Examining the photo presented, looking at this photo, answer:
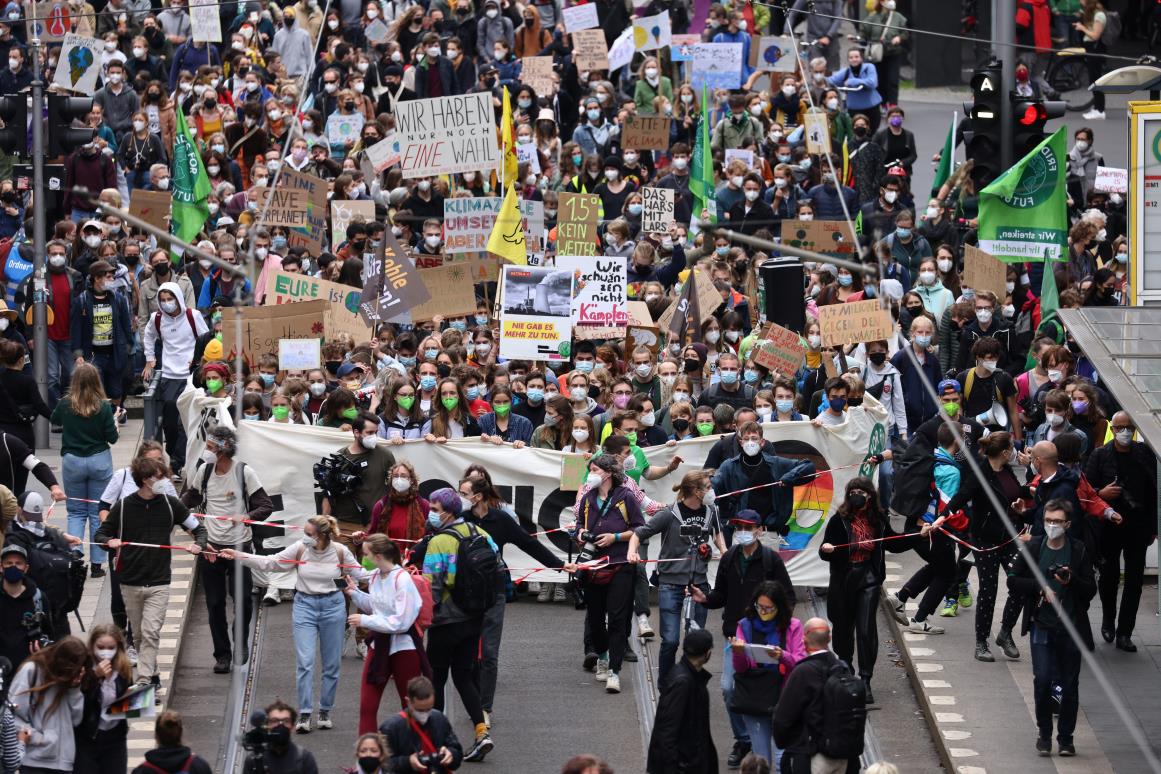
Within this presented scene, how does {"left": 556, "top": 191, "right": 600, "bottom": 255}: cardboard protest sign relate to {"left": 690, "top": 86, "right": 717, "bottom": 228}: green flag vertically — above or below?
below

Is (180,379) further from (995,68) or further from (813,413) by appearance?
(995,68)

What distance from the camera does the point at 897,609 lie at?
668 inches

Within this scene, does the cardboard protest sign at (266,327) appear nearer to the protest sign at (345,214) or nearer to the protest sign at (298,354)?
the protest sign at (298,354)

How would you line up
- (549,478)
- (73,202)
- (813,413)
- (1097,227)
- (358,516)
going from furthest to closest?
(73,202)
(1097,227)
(813,413)
(549,478)
(358,516)

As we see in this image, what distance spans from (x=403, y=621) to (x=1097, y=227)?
38.9 ft

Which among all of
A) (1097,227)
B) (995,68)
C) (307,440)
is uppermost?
(995,68)

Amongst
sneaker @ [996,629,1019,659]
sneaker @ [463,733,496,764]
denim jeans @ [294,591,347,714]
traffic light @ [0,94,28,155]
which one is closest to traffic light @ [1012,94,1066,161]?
sneaker @ [996,629,1019,659]

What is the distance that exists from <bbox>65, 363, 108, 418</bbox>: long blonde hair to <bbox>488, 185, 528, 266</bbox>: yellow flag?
5.10m

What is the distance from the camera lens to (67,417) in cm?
1714

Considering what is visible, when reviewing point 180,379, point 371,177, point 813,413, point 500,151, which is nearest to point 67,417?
point 180,379

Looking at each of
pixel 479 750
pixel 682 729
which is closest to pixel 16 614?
→ pixel 479 750

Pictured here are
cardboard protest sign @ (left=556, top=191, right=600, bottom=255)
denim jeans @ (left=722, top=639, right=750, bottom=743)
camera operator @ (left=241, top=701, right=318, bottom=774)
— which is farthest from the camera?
cardboard protest sign @ (left=556, top=191, right=600, bottom=255)

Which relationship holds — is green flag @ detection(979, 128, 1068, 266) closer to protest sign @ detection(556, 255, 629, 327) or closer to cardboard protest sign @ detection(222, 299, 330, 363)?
protest sign @ detection(556, 255, 629, 327)

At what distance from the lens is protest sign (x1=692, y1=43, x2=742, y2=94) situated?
30.0 metres
